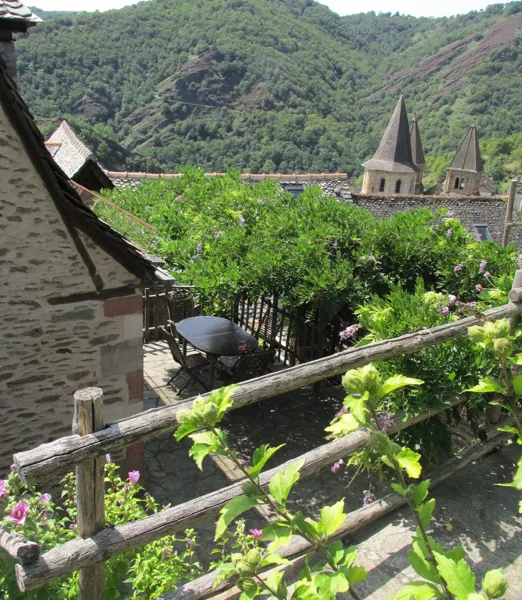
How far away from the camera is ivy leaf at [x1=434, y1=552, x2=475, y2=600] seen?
1358 millimetres

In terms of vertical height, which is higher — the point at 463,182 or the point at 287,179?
the point at 287,179

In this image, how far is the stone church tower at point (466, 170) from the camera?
47.0m

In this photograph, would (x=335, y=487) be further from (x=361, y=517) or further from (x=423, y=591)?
(x=423, y=591)

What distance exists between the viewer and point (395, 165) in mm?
41812

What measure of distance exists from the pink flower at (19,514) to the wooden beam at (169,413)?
55 cm

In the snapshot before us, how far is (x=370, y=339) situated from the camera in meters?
3.99

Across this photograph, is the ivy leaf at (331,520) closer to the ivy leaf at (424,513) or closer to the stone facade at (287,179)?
the ivy leaf at (424,513)

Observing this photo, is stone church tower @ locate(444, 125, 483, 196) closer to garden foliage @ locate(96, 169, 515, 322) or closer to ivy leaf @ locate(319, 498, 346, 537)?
garden foliage @ locate(96, 169, 515, 322)

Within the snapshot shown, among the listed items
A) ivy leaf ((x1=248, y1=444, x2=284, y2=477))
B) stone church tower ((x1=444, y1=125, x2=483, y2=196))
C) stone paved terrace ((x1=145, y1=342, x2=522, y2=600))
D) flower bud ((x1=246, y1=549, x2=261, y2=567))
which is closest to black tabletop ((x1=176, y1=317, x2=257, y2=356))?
stone paved terrace ((x1=145, y1=342, x2=522, y2=600))

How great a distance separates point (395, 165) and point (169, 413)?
4222 cm

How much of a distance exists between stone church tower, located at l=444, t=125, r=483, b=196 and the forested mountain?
20762 millimetres

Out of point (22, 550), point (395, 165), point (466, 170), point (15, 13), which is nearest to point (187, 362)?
point (15, 13)

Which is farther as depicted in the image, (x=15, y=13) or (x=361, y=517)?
(x=15, y=13)

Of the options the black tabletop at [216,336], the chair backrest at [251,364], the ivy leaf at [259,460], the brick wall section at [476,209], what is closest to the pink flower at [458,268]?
the chair backrest at [251,364]
